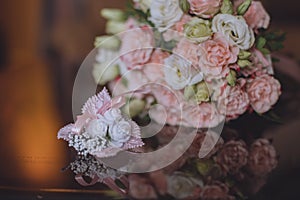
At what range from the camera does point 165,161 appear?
0.87 metres

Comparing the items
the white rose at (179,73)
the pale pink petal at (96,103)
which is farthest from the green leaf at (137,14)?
the pale pink petal at (96,103)

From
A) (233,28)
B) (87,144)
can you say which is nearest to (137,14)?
(233,28)

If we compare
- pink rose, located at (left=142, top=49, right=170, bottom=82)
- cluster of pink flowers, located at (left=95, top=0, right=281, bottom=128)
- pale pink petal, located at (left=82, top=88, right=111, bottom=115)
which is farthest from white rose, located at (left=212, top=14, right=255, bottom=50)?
pale pink petal, located at (left=82, top=88, right=111, bottom=115)

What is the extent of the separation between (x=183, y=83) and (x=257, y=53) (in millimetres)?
165

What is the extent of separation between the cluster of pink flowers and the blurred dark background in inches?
5.0

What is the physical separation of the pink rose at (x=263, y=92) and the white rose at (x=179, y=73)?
0.11 m

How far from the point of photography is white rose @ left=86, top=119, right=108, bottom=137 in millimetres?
865

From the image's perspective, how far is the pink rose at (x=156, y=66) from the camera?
3.28 feet

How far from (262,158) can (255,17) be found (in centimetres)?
29

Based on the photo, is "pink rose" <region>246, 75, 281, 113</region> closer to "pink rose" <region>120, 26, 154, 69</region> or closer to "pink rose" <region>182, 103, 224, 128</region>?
"pink rose" <region>182, 103, 224, 128</region>

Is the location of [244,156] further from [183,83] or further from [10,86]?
[10,86]

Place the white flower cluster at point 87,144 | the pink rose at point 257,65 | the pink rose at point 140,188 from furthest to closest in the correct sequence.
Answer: the pink rose at point 257,65 < the white flower cluster at point 87,144 < the pink rose at point 140,188

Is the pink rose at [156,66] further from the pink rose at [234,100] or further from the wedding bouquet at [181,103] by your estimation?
the pink rose at [234,100]

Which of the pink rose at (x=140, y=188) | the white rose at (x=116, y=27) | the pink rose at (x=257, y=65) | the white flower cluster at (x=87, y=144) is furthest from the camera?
the white rose at (x=116, y=27)
